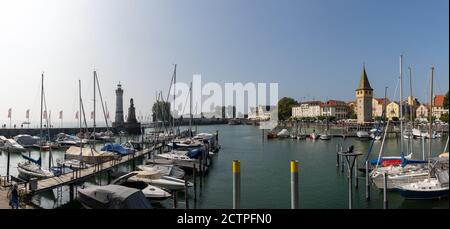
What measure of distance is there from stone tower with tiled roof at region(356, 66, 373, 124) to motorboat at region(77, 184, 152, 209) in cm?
4874

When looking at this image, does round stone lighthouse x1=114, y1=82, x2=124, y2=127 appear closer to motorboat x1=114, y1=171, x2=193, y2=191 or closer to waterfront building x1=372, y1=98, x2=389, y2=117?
waterfront building x1=372, y1=98, x2=389, y2=117

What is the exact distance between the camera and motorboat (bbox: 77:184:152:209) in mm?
7461

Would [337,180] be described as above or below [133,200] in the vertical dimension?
below

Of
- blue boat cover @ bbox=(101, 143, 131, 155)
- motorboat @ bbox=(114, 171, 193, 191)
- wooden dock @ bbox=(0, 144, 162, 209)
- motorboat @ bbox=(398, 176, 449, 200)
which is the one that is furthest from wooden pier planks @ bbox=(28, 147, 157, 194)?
motorboat @ bbox=(398, 176, 449, 200)

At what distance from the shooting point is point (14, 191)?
8453 mm

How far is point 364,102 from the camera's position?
5512cm

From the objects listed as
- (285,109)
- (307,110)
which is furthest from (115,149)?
(307,110)

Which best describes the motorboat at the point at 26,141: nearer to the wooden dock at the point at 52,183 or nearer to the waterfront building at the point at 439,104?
the wooden dock at the point at 52,183

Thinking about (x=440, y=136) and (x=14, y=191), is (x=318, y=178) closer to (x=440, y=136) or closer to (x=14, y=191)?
(x=14, y=191)

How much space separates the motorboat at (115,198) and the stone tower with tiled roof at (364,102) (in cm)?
4874
